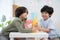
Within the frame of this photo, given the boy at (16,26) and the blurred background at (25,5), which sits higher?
the blurred background at (25,5)

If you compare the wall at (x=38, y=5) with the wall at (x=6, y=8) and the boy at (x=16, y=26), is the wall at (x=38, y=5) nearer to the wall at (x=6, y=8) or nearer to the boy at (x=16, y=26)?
the wall at (x=6, y=8)

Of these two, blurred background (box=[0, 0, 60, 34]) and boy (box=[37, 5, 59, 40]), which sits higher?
blurred background (box=[0, 0, 60, 34])

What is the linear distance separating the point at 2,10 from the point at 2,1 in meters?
0.14

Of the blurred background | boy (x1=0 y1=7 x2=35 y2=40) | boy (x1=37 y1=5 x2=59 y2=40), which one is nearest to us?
boy (x1=0 y1=7 x2=35 y2=40)

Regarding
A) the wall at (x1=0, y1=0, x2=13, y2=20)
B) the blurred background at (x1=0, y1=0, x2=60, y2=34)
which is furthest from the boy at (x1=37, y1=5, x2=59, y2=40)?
the wall at (x1=0, y1=0, x2=13, y2=20)

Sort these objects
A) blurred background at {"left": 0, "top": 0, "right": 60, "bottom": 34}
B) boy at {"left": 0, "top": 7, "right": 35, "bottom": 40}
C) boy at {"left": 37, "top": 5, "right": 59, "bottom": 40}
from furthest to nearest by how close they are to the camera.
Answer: blurred background at {"left": 0, "top": 0, "right": 60, "bottom": 34} → boy at {"left": 37, "top": 5, "right": 59, "bottom": 40} → boy at {"left": 0, "top": 7, "right": 35, "bottom": 40}

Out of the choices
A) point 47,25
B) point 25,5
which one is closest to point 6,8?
point 25,5

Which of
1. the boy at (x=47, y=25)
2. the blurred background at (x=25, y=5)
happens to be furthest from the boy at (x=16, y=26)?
the blurred background at (x=25, y=5)

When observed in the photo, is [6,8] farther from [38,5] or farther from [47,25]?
[47,25]

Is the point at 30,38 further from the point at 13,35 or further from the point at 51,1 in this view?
the point at 51,1

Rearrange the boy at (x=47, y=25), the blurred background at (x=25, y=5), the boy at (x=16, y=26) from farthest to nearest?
the blurred background at (x=25, y=5) < the boy at (x=47, y=25) < the boy at (x=16, y=26)

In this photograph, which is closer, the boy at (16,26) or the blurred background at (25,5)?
the boy at (16,26)

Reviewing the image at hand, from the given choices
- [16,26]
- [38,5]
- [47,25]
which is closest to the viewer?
[16,26]

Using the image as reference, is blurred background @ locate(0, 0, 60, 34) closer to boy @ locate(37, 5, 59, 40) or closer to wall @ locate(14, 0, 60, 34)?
wall @ locate(14, 0, 60, 34)
